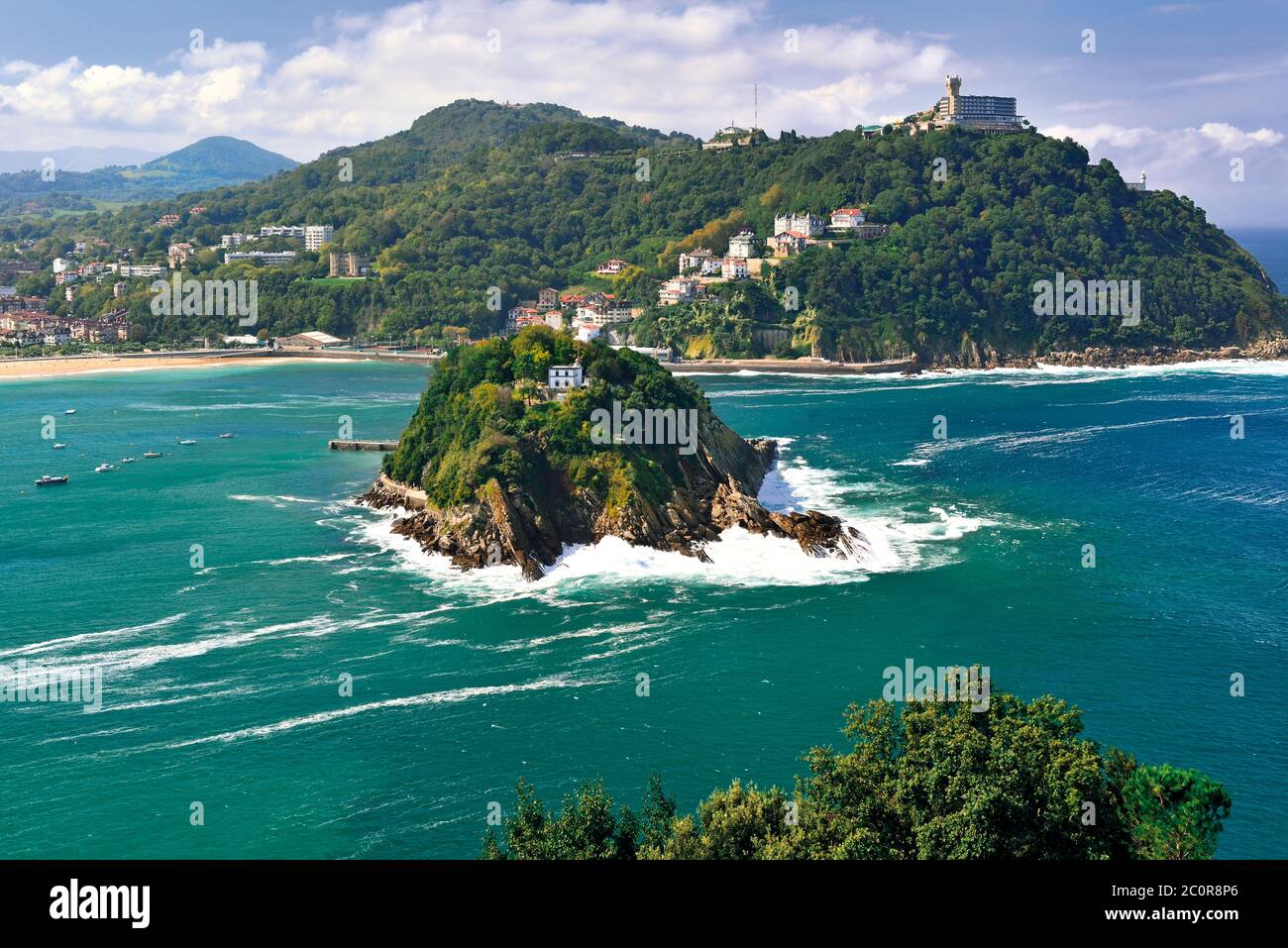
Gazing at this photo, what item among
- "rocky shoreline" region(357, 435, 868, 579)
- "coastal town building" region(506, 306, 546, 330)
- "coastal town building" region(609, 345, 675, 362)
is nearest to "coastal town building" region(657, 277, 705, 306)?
"coastal town building" region(609, 345, 675, 362)

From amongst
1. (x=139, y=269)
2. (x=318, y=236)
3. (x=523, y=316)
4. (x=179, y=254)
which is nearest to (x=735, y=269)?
(x=523, y=316)

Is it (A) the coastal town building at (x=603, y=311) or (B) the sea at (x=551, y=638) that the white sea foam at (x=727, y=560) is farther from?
(A) the coastal town building at (x=603, y=311)

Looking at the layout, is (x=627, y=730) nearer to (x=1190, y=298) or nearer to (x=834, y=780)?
(x=834, y=780)

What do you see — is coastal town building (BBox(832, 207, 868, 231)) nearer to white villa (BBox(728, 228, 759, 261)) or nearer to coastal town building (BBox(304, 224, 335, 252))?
white villa (BBox(728, 228, 759, 261))

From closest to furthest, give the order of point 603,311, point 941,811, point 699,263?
point 941,811, point 603,311, point 699,263

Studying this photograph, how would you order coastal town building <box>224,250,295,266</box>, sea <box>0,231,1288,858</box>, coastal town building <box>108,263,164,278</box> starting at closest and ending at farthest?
sea <box>0,231,1288,858</box>, coastal town building <box>108,263,164,278</box>, coastal town building <box>224,250,295,266</box>

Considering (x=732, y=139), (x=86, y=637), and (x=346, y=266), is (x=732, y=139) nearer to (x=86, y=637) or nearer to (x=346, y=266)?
(x=346, y=266)
